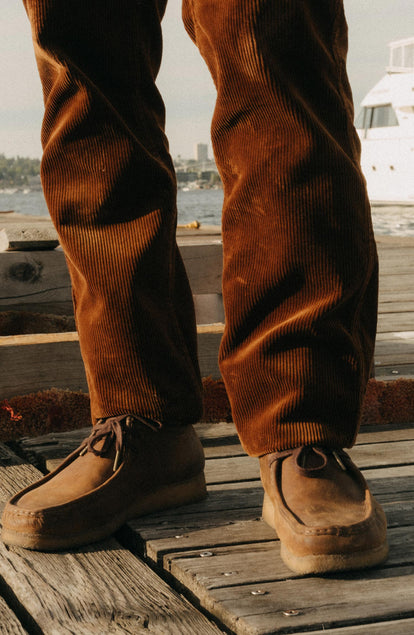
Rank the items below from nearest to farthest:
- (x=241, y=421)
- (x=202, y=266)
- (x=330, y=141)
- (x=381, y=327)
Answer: (x=330, y=141) → (x=241, y=421) → (x=202, y=266) → (x=381, y=327)

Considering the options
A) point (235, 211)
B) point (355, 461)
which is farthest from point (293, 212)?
point (355, 461)

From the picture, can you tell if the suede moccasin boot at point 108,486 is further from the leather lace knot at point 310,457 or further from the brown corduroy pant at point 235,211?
the leather lace knot at point 310,457

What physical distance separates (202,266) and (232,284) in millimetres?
1113

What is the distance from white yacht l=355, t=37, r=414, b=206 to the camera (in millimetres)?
27734

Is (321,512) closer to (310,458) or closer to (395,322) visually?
(310,458)

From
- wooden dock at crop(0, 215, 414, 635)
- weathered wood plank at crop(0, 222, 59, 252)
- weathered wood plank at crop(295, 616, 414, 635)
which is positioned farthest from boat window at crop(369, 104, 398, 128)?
weathered wood plank at crop(295, 616, 414, 635)

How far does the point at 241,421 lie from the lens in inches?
50.2

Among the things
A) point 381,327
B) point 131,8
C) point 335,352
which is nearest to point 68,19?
Result: point 131,8

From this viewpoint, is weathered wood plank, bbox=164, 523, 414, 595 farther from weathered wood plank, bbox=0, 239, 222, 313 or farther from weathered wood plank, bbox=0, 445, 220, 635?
weathered wood plank, bbox=0, 239, 222, 313

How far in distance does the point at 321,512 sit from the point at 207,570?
18 cm

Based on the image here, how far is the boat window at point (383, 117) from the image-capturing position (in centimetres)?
2870

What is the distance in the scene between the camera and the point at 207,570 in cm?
113

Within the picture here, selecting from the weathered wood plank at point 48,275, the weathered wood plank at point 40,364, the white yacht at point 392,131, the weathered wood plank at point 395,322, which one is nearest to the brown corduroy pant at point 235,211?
the weathered wood plank at point 40,364

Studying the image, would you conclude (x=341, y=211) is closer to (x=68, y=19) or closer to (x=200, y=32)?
(x=200, y=32)
